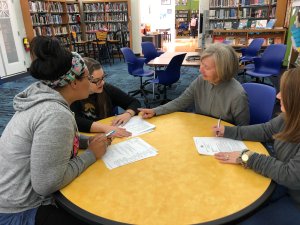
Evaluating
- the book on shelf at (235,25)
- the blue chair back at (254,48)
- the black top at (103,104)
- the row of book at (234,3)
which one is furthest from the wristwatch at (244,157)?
the row of book at (234,3)

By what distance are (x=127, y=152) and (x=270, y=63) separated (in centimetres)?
430

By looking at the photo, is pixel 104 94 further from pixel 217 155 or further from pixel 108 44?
pixel 108 44

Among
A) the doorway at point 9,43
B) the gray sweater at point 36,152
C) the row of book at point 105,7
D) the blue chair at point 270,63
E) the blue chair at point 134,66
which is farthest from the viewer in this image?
the row of book at point 105,7

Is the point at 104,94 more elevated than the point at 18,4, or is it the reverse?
the point at 18,4

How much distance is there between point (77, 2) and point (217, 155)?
995 cm

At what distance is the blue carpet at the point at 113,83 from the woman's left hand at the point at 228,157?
331cm

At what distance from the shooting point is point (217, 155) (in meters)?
1.26

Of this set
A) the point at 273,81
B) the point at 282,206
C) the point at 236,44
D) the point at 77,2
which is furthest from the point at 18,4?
the point at 282,206

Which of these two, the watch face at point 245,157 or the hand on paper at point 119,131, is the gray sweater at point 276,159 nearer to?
the watch face at point 245,157

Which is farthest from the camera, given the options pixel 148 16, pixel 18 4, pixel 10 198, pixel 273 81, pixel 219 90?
→ pixel 148 16

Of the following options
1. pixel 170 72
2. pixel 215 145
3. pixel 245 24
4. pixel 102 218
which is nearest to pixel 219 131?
pixel 215 145

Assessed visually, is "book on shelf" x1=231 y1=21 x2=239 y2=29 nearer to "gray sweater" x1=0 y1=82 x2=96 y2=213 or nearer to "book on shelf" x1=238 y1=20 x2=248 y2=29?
"book on shelf" x1=238 y1=20 x2=248 y2=29

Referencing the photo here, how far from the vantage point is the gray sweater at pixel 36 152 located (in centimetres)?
97

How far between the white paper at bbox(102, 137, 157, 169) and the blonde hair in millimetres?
764
